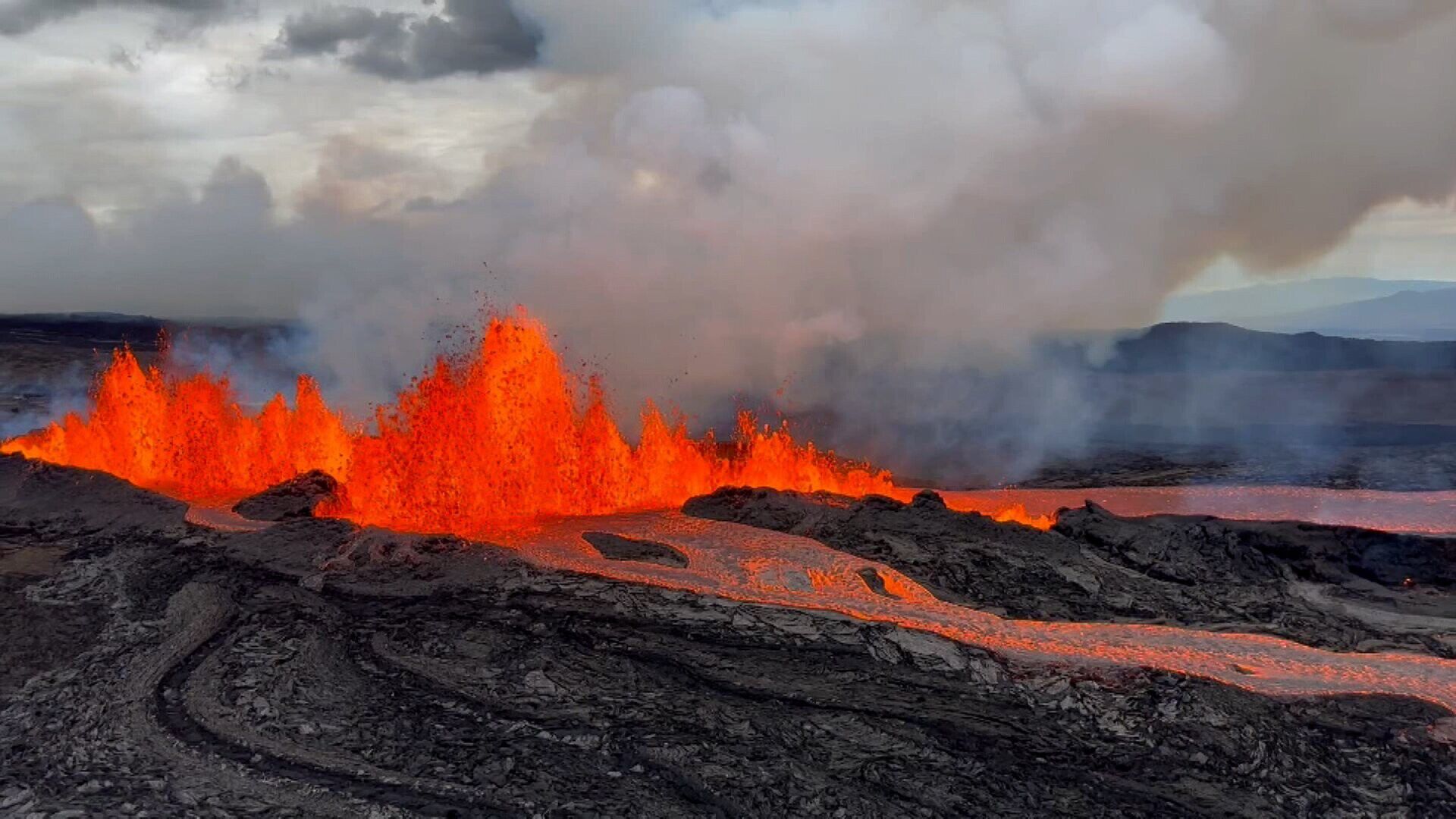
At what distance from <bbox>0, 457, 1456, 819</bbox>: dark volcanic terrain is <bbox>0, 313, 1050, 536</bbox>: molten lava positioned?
4927mm

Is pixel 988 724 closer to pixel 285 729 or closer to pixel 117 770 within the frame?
pixel 285 729

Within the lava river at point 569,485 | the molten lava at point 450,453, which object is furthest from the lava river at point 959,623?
the molten lava at point 450,453

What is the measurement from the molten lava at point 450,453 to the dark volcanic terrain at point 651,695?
493cm

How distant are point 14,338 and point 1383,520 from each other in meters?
145

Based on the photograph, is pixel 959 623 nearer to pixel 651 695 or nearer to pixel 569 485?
pixel 651 695

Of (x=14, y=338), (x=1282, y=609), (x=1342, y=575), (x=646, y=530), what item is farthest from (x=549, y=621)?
(x=14, y=338)

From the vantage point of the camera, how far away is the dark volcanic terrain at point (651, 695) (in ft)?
41.2

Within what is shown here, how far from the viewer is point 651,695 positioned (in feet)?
49.3

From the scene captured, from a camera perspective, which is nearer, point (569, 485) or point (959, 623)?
point (959, 623)

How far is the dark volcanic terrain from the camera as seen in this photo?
12.5 m

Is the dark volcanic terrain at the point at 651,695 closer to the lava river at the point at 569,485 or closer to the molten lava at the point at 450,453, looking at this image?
the lava river at the point at 569,485

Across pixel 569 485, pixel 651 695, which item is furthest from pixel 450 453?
pixel 651 695

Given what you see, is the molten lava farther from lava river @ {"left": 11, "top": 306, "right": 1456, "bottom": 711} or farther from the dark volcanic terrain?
the dark volcanic terrain

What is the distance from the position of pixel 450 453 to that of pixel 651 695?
16.1m
